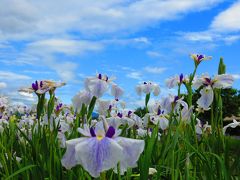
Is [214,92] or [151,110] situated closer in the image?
[214,92]

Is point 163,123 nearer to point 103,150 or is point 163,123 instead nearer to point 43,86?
point 43,86

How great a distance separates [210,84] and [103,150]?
2.21 meters

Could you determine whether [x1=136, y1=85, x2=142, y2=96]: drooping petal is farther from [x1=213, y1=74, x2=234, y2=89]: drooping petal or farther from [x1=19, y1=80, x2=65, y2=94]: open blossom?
[x1=19, y1=80, x2=65, y2=94]: open blossom

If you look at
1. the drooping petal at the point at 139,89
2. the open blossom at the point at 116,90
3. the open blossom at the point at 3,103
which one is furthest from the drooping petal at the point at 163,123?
the open blossom at the point at 3,103

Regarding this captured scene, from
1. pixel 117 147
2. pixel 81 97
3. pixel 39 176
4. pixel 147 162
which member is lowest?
pixel 39 176

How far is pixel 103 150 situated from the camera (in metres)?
1.72

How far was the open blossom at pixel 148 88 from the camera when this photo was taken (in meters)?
5.41

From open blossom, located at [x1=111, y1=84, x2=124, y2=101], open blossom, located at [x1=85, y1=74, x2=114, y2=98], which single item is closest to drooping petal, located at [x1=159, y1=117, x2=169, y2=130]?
open blossom, located at [x1=111, y1=84, x2=124, y2=101]

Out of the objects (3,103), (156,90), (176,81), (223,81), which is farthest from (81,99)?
(3,103)

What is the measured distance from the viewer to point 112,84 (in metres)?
3.83

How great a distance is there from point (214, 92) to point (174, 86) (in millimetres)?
1118

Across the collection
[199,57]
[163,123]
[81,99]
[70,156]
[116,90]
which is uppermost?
[199,57]

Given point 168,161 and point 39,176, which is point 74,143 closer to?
point 39,176


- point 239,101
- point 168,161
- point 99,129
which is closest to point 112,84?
point 168,161
